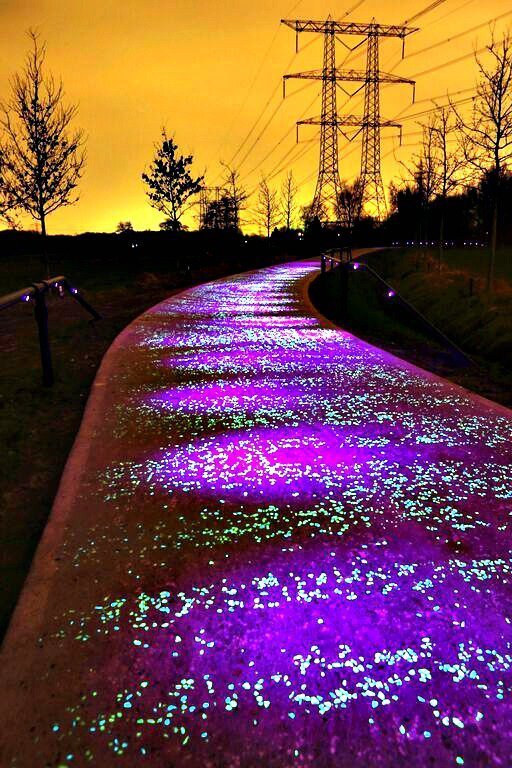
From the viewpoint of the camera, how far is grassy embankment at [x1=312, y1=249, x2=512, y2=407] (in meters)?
7.59

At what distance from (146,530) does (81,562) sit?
0.36 m

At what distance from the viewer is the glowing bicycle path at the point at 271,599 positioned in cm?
158

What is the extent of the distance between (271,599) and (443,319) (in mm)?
19103

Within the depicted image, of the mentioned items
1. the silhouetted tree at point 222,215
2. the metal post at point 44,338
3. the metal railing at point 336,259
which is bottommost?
the metal post at point 44,338

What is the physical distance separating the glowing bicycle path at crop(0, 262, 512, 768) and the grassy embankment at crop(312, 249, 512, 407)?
2.83 meters

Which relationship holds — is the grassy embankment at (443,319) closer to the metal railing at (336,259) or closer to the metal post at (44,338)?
the metal railing at (336,259)

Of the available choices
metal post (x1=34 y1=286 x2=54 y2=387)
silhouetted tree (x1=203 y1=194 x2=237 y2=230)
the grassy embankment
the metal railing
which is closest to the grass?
metal post (x1=34 y1=286 x2=54 y2=387)

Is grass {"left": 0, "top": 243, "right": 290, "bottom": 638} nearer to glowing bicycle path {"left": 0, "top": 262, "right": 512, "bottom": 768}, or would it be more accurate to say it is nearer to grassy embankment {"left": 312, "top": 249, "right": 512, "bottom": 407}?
glowing bicycle path {"left": 0, "top": 262, "right": 512, "bottom": 768}

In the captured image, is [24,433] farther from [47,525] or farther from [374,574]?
[374,574]

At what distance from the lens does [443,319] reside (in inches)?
779

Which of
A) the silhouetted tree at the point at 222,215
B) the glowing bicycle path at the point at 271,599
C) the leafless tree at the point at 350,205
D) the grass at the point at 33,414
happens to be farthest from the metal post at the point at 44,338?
the leafless tree at the point at 350,205

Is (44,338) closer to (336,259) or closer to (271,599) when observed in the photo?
(271,599)

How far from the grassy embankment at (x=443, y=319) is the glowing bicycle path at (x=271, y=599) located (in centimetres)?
283

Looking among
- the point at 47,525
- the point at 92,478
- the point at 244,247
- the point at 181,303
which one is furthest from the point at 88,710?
the point at 244,247
